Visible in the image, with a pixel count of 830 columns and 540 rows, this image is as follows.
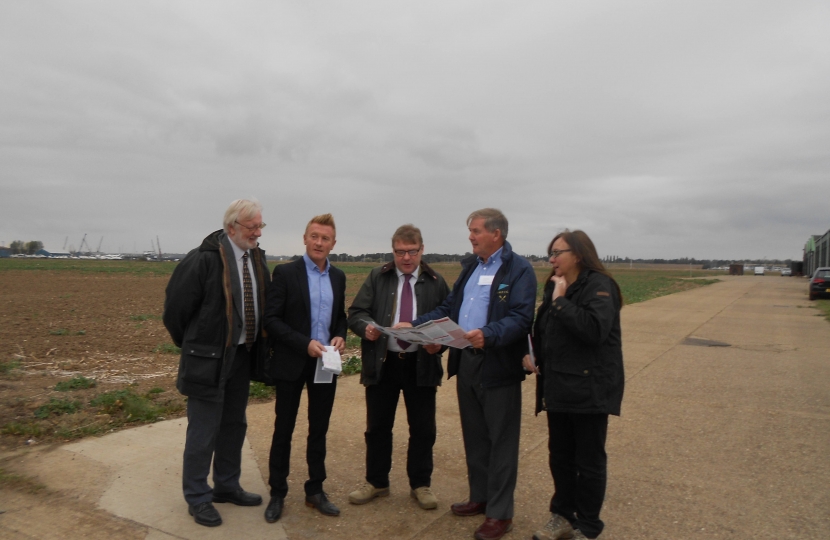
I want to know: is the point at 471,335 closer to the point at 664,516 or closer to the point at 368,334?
the point at 368,334

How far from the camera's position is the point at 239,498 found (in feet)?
13.5

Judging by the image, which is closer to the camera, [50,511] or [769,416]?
[50,511]

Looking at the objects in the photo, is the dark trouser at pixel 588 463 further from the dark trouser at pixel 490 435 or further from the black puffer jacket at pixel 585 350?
the dark trouser at pixel 490 435

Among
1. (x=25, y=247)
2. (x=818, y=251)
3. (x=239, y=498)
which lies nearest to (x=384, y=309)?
(x=239, y=498)

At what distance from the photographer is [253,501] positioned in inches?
161

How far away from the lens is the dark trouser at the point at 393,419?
4.19 metres

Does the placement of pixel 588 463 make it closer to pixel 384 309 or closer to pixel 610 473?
pixel 610 473

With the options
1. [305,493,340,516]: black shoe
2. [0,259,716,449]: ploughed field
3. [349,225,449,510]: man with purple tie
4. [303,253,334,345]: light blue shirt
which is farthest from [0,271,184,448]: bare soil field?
[349,225,449,510]: man with purple tie

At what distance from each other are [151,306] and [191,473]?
60.9 feet

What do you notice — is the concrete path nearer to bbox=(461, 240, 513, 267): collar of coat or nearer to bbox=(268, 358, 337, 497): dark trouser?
bbox=(268, 358, 337, 497): dark trouser

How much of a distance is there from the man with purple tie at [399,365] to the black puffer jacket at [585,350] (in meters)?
0.92

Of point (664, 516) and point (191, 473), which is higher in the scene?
point (191, 473)

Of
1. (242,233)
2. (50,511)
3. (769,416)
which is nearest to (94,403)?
(50,511)

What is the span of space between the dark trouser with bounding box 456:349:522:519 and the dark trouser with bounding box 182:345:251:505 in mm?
1572
